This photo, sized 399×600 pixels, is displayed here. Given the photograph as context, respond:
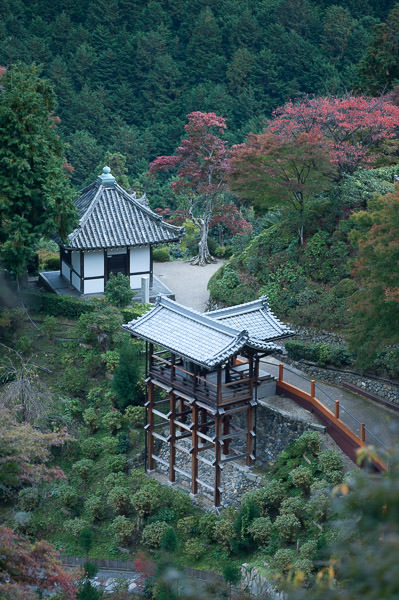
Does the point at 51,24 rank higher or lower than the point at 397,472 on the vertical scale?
higher

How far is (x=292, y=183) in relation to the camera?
31641mm

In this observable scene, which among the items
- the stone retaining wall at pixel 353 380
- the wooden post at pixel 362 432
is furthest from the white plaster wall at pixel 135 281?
the wooden post at pixel 362 432

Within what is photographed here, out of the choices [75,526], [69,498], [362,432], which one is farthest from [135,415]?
[362,432]

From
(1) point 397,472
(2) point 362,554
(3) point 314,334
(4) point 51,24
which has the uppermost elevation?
(4) point 51,24

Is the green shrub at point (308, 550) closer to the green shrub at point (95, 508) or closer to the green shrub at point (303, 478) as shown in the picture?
the green shrub at point (303, 478)

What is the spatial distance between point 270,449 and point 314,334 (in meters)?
5.72

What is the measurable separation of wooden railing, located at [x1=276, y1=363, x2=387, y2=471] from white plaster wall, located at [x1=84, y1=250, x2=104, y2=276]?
1093 centimetres

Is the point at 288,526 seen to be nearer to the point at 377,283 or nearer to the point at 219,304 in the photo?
the point at 377,283

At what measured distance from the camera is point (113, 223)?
3538cm

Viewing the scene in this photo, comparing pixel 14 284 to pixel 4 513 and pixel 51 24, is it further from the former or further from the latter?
pixel 51 24

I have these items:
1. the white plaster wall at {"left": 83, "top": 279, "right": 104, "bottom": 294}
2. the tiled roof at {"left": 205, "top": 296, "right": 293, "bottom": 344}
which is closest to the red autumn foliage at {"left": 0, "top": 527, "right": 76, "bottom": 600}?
the tiled roof at {"left": 205, "top": 296, "right": 293, "bottom": 344}

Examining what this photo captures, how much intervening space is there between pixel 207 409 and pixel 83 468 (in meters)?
5.31

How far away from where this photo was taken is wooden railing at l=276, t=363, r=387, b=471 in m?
23.7

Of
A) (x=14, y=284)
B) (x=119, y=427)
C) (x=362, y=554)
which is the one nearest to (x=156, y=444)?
(x=119, y=427)
